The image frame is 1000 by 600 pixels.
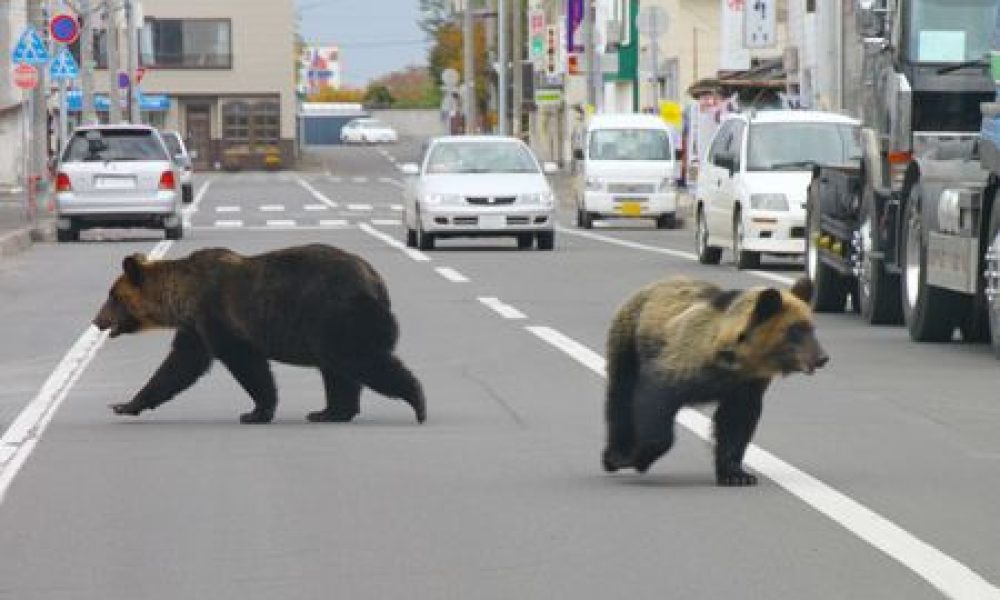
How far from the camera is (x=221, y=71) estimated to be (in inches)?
4803

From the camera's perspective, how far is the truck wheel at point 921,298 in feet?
64.8

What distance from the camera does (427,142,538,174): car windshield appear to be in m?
36.7

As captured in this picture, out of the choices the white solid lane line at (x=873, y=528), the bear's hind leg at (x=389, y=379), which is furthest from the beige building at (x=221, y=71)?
the white solid lane line at (x=873, y=528)

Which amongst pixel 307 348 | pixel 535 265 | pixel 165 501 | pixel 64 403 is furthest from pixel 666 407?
pixel 535 265

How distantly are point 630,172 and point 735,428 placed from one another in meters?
35.6

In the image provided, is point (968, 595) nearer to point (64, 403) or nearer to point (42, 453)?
point (42, 453)

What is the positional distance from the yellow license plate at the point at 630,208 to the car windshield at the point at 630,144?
2.63 ft

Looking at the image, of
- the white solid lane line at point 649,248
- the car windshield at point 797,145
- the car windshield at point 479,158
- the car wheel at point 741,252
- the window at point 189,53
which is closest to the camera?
the white solid lane line at point 649,248

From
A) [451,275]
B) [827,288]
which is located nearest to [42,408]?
[827,288]

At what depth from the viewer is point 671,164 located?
46.4m

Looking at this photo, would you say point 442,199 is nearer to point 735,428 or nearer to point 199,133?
point 735,428

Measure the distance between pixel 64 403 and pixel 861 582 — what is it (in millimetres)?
7789

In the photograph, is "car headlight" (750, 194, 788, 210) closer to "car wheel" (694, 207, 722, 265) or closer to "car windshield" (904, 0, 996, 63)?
"car wheel" (694, 207, 722, 265)

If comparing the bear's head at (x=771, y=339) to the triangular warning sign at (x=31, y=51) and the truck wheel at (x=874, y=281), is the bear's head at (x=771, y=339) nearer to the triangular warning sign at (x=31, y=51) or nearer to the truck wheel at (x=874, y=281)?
the truck wheel at (x=874, y=281)
